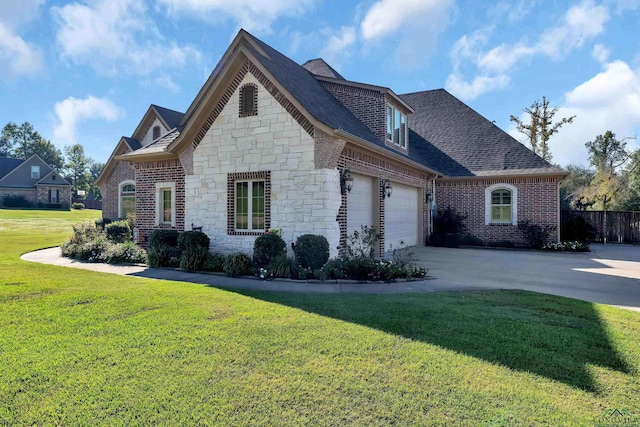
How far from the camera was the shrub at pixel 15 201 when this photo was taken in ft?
151

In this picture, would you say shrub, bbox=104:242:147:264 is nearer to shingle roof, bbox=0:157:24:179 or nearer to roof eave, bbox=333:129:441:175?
roof eave, bbox=333:129:441:175

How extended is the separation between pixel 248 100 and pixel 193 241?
439cm

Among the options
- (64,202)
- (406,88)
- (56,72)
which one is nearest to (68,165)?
(64,202)

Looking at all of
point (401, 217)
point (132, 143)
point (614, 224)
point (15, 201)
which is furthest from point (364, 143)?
point (15, 201)

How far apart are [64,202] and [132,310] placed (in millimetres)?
55498

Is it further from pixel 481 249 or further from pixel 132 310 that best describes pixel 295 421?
pixel 481 249

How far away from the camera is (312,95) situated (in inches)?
459

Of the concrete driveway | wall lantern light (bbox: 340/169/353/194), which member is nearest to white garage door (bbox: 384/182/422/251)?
the concrete driveway

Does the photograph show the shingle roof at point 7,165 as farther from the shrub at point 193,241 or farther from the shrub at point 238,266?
the shrub at point 238,266

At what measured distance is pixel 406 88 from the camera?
72.4 ft

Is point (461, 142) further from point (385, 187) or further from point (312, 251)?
point (312, 251)

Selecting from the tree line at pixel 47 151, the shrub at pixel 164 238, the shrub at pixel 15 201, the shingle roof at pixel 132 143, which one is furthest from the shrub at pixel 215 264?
the tree line at pixel 47 151

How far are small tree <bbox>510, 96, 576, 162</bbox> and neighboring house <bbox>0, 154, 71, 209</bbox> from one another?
184 ft

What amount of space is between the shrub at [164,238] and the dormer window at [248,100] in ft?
14.2
